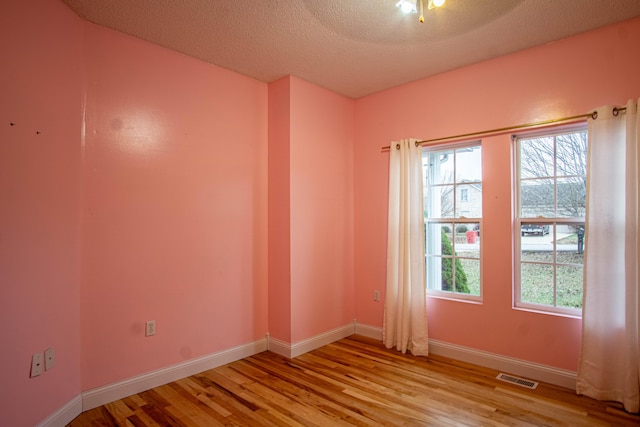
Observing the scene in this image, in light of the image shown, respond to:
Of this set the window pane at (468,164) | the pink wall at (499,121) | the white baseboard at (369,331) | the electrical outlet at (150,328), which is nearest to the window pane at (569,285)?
the pink wall at (499,121)

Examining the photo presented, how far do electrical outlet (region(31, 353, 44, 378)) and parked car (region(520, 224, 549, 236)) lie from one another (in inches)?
142

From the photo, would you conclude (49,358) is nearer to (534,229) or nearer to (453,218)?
(453,218)

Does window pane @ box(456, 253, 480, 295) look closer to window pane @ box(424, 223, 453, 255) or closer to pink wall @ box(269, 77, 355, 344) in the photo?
window pane @ box(424, 223, 453, 255)

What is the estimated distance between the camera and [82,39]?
2527 mm

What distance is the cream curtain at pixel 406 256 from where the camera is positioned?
352 centimetres

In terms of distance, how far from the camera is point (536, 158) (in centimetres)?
311

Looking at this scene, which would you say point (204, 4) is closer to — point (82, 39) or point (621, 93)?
point (82, 39)

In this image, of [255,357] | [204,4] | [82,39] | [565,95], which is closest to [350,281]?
[255,357]

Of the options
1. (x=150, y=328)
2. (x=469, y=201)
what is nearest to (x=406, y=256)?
(x=469, y=201)

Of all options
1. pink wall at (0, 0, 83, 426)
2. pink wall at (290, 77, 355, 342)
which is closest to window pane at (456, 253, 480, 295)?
pink wall at (290, 77, 355, 342)

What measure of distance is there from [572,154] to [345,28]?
6.77 feet

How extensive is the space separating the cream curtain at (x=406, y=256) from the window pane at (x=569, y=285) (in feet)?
3.61

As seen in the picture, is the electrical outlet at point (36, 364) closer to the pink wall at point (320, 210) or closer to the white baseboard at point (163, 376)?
the white baseboard at point (163, 376)

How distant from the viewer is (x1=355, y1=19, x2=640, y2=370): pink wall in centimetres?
271
